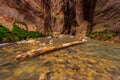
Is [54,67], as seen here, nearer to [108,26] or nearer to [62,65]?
[62,65]

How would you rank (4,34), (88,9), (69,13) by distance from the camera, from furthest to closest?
(88,9) → (69,13) → (4,34)

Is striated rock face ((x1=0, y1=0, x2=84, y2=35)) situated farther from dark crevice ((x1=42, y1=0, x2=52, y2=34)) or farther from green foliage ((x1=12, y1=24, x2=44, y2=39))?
green foliage ((x1=12, y1=24, x2=44, y2=39))

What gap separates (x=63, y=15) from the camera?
1107 inches

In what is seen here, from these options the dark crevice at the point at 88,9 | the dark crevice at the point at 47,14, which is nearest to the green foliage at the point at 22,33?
the dark crevice at the point at 47,14

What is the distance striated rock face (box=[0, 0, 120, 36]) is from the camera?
1933 cm

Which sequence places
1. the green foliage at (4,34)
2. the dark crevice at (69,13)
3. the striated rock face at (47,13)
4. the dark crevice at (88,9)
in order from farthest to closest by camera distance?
the dark crevice at (69,13)
the dark crevice at (88,9)
the striated rock face at (47,13)
the green foliage at (4,34)

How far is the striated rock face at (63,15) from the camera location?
761 inches

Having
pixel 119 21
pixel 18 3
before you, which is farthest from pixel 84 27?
pixel 18 3

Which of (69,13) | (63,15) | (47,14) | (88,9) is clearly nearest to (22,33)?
(47,14)

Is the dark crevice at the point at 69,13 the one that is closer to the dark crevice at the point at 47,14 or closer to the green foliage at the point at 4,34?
the dark crevice at the point at 47,14

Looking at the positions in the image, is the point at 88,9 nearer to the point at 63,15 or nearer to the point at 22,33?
the point at 63,15

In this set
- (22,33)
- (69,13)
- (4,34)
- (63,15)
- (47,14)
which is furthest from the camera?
(69,13)

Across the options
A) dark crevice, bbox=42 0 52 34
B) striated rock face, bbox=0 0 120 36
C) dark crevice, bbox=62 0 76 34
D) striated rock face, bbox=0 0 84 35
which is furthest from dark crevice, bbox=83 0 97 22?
dark crevice, bbox=42 0 52 34

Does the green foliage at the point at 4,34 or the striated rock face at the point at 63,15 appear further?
the striated rock face at the point at 63,15
